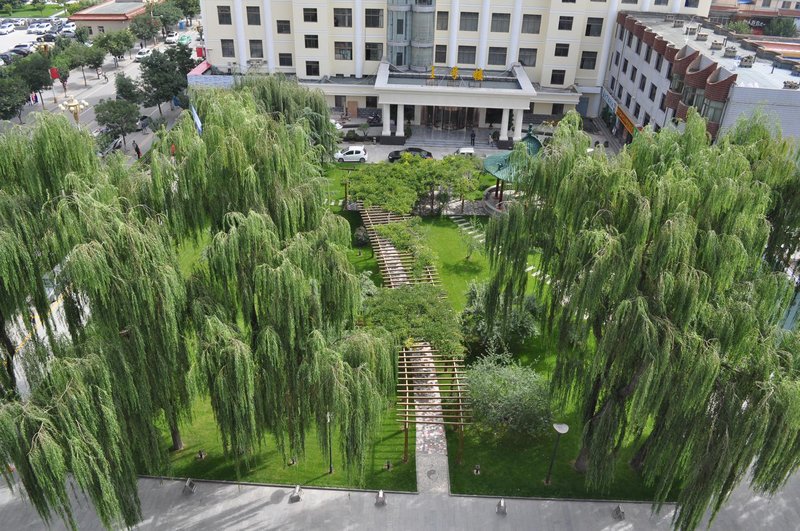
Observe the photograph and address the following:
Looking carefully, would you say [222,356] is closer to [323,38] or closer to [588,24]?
[323,38]

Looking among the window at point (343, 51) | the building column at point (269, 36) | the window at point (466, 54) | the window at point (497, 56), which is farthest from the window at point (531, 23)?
the building column at point (269, 36)

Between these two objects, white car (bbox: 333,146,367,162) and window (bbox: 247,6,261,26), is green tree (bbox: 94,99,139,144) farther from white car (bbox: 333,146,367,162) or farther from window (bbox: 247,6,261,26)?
white car (bbox: 333,146,367,162)

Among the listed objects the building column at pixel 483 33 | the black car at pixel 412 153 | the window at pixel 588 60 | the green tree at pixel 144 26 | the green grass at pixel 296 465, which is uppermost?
the building column at pixel 483 33

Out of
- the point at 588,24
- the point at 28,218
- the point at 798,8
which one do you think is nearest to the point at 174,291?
the point at 28,218

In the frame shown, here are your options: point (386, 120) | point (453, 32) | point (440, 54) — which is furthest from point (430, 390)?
point (440, 54)

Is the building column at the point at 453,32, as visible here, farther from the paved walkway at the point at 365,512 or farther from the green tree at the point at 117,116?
the paved walkway at the point at 365,512

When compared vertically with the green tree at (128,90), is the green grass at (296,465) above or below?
below
